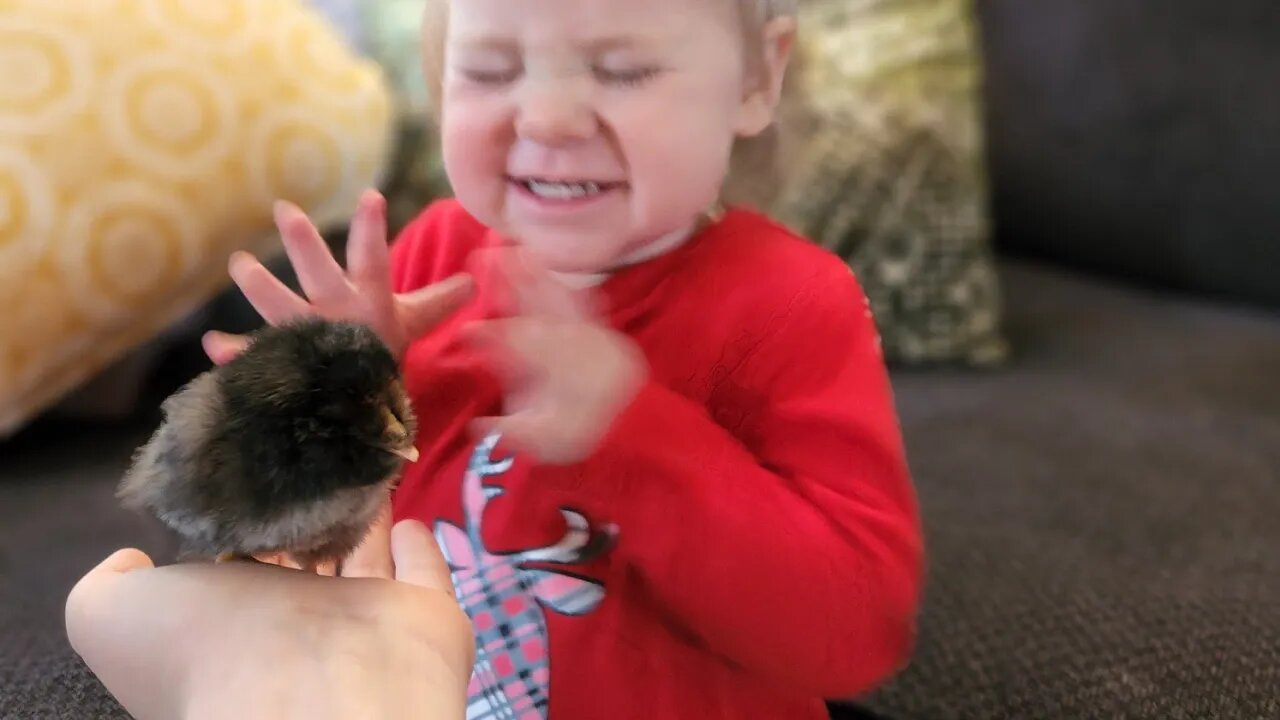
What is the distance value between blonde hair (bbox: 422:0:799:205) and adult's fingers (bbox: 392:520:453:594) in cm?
27

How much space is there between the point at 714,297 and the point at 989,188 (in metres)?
1.13

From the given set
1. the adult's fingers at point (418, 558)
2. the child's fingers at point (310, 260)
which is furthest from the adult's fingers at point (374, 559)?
the child's fingers at point (310, 260)

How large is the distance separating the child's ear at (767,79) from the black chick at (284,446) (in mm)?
291

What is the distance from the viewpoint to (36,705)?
1.81ft

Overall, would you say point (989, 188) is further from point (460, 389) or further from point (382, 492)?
point (382, 492)

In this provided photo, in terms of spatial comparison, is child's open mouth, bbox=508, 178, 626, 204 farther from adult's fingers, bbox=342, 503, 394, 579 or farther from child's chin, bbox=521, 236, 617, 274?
adult's fingers, bbox=342, 503, 394, 579

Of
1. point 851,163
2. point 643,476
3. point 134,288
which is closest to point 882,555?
point 643,476

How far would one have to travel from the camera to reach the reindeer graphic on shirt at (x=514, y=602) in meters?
0.53

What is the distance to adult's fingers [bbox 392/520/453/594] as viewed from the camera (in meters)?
0.42

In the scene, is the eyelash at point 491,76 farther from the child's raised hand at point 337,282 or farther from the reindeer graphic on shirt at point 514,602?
the reindeer graphic on shirt at point 514,602

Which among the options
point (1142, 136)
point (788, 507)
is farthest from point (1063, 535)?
point (1142, 136)

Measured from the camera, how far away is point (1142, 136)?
1.38 meters

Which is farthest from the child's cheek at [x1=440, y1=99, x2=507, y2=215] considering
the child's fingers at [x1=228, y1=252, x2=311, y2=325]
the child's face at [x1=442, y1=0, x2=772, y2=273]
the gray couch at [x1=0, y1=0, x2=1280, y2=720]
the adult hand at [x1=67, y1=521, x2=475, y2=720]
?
the gray couch at [x1=0, y1=0, x2=1280, y2=720]

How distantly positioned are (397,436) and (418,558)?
0.27 feet
